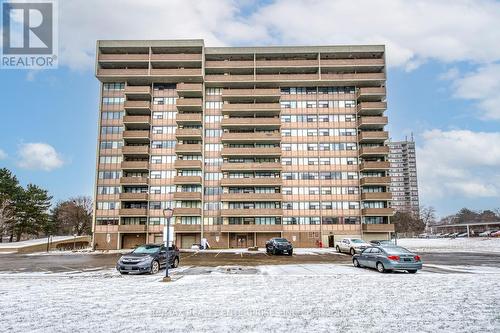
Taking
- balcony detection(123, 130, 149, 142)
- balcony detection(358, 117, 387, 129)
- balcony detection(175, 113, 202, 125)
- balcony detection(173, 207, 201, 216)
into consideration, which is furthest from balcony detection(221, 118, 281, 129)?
balcony detection(173, 207, 201, 216)

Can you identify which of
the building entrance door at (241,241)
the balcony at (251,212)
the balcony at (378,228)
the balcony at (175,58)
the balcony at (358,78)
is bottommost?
the building entrance door at (241,241)

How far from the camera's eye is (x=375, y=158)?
67.4 meters

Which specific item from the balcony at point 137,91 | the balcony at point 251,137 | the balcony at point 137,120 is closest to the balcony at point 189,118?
the balcony at point 137,120

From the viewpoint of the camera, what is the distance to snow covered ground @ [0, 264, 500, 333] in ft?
26.9

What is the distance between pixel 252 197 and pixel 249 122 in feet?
44.4

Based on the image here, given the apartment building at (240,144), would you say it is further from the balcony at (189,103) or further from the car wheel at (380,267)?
the car wheel at (380,267)

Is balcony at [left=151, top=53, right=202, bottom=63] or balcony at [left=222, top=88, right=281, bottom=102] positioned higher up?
balcony at [left=151, top=53, right=202, bottom=63]

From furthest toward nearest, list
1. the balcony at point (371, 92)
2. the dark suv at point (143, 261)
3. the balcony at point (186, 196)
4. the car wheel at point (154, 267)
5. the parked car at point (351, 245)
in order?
the balcony at point (371, 92), the balcony at point (186, 196), the parked car at point (351, 245), the car wheel at point (154, 267), the dark suv at point (143, 261)

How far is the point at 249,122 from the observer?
66.7 m

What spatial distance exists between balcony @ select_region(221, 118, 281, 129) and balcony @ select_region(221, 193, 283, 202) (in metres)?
12.5

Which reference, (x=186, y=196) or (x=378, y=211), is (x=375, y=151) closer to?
(x=378, y=211)

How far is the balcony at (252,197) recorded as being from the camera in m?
63.7

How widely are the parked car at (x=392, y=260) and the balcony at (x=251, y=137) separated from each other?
4601 centimetres

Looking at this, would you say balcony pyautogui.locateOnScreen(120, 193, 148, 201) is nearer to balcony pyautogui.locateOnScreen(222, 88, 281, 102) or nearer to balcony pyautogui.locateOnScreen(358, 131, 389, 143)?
balcony pyautogui.locateOnScreen(222, 88, 281, 102)
